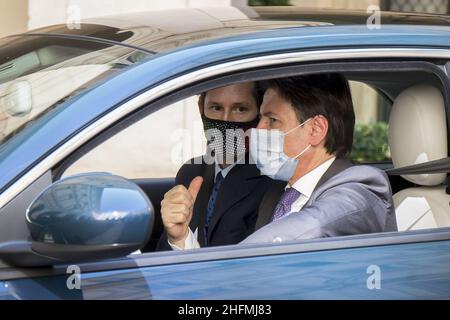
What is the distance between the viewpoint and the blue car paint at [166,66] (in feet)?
8.22

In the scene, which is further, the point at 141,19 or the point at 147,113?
the point at 141,19

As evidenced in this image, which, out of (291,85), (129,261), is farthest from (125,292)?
(291,85)

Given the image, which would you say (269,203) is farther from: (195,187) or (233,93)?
(233,93)

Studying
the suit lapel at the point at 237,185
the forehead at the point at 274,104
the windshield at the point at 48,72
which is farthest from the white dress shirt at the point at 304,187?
the windshield at the point at 48,72

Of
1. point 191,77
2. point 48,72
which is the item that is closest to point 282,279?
point 191,77

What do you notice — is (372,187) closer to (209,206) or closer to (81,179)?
(209,206)

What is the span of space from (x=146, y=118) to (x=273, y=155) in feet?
1.77

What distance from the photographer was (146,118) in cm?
287

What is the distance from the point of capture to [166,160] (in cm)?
447

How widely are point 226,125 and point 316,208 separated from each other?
2.12 ft

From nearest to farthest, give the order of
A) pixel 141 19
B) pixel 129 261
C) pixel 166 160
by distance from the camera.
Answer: pixel 129 261 < pixel 141 19 < pixel 166 160

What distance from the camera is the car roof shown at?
2.89 metres

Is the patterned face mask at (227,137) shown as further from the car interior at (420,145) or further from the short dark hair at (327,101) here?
the car interior at (420,145)

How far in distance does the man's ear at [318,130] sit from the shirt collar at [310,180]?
0.08 metres
